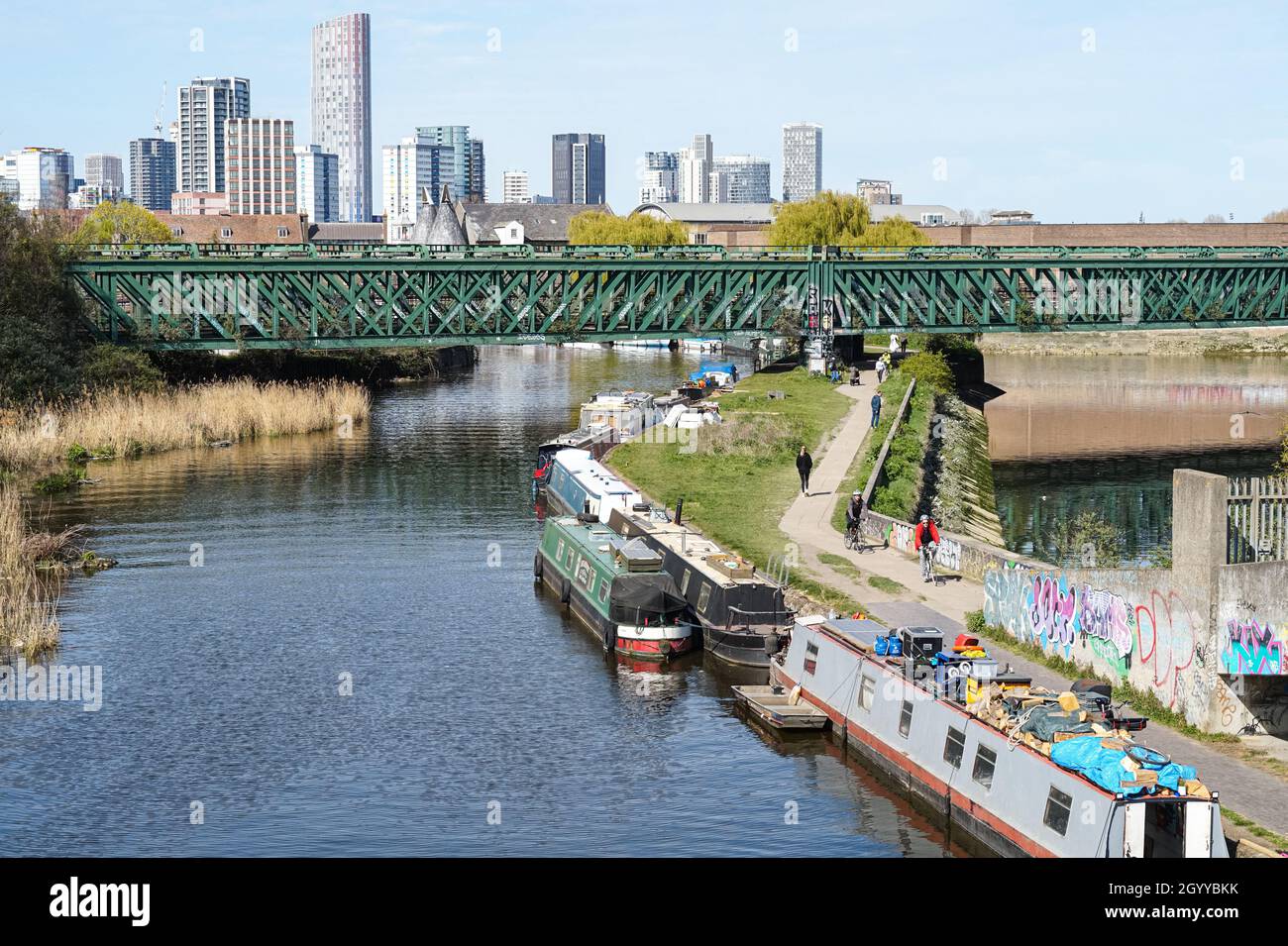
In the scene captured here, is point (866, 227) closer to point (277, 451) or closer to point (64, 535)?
point (277, 451)

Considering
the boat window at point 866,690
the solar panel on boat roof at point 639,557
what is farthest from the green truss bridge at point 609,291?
the boat window at point 866,690

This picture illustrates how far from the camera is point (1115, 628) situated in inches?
1372

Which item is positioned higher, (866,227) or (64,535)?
(866,227)

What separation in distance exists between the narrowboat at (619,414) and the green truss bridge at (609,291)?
18.7 meters

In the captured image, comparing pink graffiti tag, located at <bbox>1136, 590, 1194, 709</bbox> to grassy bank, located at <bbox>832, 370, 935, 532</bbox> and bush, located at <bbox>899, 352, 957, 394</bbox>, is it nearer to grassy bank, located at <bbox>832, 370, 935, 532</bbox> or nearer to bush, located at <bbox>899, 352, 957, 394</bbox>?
grassy bank, located at <bbox>832, 370, 935, 532</bbox>

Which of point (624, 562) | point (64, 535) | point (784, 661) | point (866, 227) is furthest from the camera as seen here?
point (866, 227)

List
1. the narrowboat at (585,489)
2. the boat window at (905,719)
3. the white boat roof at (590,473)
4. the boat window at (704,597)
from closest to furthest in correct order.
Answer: the boat window at (905,719) < the boat window at (704,597) < the narrowboat at (585,489) < the white boat roof at (590,473)

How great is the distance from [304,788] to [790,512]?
27669 mm

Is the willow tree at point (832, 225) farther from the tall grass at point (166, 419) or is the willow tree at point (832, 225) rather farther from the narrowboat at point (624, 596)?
the narrowboat at point (624, 596)

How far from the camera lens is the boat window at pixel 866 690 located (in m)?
35.8

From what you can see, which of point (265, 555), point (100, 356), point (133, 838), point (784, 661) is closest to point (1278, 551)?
point (784, 661)

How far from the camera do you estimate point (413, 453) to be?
83.3 meters

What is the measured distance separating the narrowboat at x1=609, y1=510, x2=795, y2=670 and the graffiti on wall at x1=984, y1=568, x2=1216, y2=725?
5.98 meters
